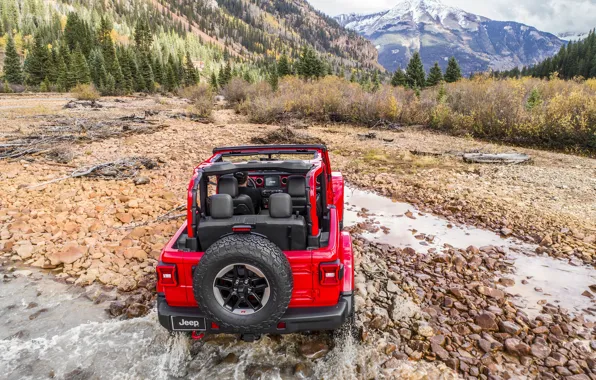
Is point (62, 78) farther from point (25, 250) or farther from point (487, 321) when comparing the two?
point (487, 321)

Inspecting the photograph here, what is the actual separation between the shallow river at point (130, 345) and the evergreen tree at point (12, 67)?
61.2 metres

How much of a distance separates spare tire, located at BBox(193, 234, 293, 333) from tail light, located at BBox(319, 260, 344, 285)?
0.33 meters

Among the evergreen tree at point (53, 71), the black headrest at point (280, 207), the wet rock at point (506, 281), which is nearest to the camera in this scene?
the black headrest at point (280, 207)

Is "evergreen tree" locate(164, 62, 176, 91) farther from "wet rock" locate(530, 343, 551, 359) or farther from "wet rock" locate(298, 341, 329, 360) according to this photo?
"wet rock" locate(530, 343, 551, 359)

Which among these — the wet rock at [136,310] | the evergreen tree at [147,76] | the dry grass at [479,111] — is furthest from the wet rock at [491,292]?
the evergreen tree at [147,76]

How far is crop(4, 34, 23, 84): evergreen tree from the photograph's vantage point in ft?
157

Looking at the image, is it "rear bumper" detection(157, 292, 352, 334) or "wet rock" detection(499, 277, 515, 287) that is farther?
"wet rock" detection(499, 277, 515, 287)

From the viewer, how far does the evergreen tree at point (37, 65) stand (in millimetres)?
49062

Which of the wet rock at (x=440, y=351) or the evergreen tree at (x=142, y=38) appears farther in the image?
the evergreen tree at (x=142, y=38)

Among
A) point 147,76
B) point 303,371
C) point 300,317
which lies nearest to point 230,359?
point 303,371

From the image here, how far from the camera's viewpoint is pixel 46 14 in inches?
3824

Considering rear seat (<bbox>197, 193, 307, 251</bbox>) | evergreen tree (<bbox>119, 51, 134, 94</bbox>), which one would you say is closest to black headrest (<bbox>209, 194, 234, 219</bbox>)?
rear seat (<bbox>197, 193, 307, 251</bbox>)

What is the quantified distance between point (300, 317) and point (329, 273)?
46 centimetres

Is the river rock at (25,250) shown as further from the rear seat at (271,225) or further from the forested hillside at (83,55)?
the forested hillside at (83,55)
